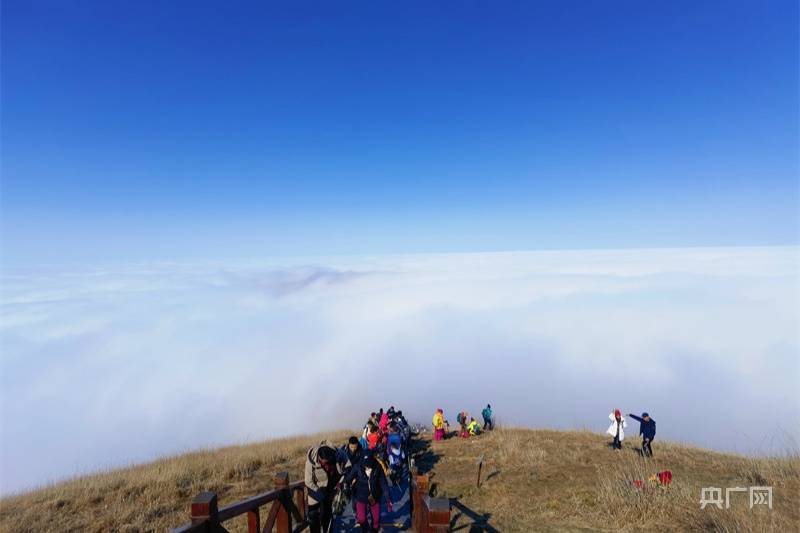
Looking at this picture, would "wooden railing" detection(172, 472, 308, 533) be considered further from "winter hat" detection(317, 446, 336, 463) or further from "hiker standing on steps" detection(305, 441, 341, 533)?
"winter hat" detection(317, 446, 336, 463)

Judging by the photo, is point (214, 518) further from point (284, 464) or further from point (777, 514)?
point (284, 464)

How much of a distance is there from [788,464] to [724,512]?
6.03 m

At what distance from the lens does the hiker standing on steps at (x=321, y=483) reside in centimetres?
627

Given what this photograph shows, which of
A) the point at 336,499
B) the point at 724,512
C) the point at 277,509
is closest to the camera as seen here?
the point at 277,509

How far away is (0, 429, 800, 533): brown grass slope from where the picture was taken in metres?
8.20

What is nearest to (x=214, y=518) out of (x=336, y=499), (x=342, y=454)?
(x=342, y=454)

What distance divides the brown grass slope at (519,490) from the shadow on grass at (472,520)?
4 centimetres

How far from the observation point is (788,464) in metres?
11.0

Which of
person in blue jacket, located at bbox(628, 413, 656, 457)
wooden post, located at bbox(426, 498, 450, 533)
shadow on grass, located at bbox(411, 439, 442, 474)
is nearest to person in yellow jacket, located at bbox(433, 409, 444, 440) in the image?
shadow on grass, located at bbox(411, 439, 442, 474)

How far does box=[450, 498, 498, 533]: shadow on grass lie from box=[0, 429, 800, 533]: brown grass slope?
4cm

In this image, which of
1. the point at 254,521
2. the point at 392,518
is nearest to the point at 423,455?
the point at 392,518

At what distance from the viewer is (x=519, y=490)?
10.7m

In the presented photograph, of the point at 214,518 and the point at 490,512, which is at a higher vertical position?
the point at 214,518

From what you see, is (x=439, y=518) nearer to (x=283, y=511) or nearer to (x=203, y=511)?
(x=203, y=511)
